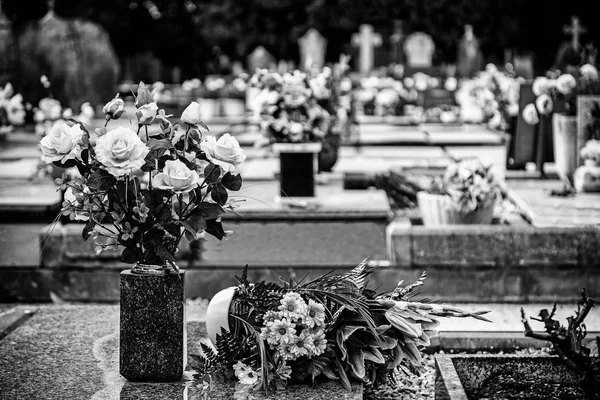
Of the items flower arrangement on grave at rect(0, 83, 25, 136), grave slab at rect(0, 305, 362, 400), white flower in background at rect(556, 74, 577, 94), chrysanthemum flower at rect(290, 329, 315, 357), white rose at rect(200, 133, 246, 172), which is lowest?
grave slab at rect(0, 305, 362, 400)

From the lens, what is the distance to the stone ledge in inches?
301

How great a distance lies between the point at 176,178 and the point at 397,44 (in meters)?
30.8

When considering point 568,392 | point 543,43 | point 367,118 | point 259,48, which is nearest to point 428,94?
point 367,118

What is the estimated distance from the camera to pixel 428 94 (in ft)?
84.7

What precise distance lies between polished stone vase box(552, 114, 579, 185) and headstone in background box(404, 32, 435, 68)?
868 inches

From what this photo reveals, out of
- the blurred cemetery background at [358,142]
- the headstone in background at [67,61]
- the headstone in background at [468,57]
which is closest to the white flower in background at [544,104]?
the blurred cemetery background at [358,142]

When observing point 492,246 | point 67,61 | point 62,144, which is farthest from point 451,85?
point 62,144

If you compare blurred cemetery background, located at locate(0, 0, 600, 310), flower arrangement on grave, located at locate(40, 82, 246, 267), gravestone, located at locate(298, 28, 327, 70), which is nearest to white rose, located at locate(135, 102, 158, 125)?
flower arrangement on grave, located at locate(40, 82, 246, 267)

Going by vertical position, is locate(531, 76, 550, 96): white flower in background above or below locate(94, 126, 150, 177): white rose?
above

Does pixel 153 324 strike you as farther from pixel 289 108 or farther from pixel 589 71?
pixel 589 71

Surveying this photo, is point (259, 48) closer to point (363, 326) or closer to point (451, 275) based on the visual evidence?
point (451, 275)

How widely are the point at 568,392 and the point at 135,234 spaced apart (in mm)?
1615

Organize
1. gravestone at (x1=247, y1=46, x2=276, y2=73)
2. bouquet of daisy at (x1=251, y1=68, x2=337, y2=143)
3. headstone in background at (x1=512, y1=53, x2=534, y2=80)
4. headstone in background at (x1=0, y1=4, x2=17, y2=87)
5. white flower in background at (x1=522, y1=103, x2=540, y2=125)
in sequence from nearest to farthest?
bouquet of daisy at (x1=251, y1=68, x2=337, y2=143), white flower in background at (x1=522, y1=103, x2=540, y2=125), headstone in background at (x1=0, y1=4, x2=17, y2=87), headstone in background at (x1=512, y1=53, x2=534, y2=80), gravestone at (x1=247, y1=46, x2=276, y2=73)

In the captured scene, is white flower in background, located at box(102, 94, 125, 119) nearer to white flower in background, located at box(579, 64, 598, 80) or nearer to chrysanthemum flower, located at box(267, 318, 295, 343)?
chrysanthemum flower, located at box(267, 318, 295, 343)
